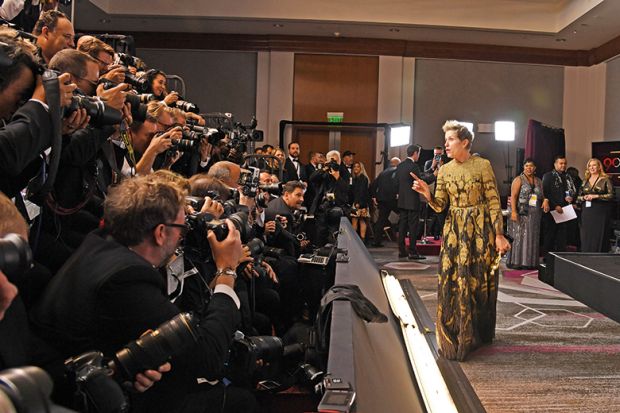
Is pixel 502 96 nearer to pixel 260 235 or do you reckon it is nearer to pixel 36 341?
pixel 260 235

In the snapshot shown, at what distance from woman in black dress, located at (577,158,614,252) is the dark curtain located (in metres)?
2.33

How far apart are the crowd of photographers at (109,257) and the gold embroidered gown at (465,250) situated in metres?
1.72

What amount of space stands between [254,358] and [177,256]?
1.43 feet

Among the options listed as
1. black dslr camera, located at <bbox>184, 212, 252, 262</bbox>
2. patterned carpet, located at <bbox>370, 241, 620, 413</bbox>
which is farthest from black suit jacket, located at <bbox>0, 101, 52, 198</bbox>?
patterned carpet, located at <bbox>370, 241, 620, 413</bbox>

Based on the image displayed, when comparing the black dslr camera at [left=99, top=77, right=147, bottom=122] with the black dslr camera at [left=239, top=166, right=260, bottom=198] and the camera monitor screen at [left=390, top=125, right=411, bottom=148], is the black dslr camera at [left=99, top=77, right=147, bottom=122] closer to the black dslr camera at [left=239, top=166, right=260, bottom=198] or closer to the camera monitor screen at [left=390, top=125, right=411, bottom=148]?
the black dslr camera at [left=239, top=166, right=260, bottom=198]

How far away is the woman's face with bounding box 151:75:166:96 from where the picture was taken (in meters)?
4.01

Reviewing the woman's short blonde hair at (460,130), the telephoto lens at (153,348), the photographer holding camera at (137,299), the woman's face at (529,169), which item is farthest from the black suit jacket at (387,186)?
the telephoto lens at (153,348)

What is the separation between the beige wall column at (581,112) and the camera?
12453 millimetres

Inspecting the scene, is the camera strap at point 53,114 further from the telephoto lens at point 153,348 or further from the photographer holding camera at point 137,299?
the telephoto lens at point 153,348

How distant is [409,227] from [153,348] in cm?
841

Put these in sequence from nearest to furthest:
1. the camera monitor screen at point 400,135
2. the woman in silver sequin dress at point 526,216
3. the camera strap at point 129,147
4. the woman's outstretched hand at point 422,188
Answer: the camera strap at point 129,147 < the woman's outstretched hand at point 422,188 < the woman in silver sequin dress at point 526,216 < the camera monitor screen at point 400,135

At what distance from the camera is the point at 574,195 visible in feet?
30.3

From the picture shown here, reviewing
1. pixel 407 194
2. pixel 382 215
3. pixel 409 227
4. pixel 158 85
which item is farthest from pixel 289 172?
pixel 158 85

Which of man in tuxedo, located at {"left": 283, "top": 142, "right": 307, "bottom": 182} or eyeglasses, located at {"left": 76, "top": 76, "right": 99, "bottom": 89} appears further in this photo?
man in tuxedo, located at {"left": 283, "top": 142, "right": 307, "bottom": 182}
